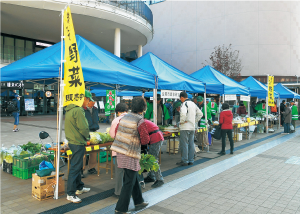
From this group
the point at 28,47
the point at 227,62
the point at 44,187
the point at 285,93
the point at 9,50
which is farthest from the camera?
the point at 227,62

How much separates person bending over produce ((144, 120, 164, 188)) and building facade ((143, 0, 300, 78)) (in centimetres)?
2569

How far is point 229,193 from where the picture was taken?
4.94 metres

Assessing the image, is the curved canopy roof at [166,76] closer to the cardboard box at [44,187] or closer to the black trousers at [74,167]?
the black trousers at [74,167]

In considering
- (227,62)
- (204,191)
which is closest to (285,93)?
(227,62)

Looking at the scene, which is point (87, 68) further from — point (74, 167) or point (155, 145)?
point (155, 145)

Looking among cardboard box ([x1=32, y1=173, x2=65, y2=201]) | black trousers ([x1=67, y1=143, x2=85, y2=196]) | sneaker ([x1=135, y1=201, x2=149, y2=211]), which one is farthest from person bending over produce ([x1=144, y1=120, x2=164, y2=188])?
cardboard box ([x1=32, y1=173, x2=65, y2=201])

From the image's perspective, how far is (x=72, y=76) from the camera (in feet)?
15.0

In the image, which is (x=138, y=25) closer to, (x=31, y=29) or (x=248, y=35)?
(x=31, y=29)

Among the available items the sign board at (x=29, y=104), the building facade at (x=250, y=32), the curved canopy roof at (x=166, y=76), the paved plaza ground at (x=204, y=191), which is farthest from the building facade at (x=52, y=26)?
the building facade at (x=250, y=32)

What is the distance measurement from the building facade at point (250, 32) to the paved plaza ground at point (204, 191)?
74.1 ft

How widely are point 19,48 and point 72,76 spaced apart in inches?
856

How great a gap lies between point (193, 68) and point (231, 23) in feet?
22.5

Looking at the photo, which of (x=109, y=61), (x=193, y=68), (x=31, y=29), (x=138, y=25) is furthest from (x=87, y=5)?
(x=193, y=68)

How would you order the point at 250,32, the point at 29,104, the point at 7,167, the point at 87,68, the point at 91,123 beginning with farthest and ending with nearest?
the point at 250,32, the point at 29,104, the point at 91,123, the point at 7,167, the point at 87,68
